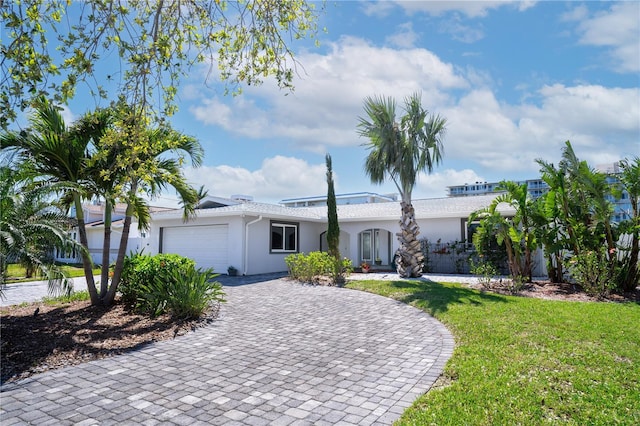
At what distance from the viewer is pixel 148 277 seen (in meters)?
9.83

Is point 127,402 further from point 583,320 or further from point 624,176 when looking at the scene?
point 624,176

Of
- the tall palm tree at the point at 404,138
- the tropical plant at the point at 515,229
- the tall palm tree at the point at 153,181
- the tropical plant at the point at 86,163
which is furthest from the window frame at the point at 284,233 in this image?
the tropical plant at the point at 515,229

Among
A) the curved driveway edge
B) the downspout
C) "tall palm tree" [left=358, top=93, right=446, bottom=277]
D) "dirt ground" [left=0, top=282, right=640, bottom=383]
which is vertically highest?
"tall palm tree" [left=358, top=93, right=446, bottom=277]

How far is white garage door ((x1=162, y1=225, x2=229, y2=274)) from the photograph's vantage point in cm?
1966

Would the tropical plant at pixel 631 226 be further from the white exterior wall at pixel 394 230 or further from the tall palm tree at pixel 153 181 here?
the tall palm tree at pixel 153 181

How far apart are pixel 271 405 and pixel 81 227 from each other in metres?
7.87

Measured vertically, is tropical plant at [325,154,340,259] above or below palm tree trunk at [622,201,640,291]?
above

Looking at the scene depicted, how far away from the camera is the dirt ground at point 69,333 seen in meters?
5.92

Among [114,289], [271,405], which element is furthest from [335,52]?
[114,289]

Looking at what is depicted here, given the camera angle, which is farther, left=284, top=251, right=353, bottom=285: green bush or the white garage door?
the white garage door

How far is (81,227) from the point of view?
9.88 metres

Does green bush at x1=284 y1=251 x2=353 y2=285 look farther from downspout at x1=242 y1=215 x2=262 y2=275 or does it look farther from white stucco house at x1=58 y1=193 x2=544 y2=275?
white stucco house at x1=58 y1=193 x2=544 y2=275

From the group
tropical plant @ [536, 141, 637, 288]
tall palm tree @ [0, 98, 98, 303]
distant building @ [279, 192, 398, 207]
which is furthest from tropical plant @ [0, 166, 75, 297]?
distant building @ [279, 192, 398, 207]

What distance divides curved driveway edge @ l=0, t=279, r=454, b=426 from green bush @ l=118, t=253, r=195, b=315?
179cm
